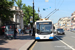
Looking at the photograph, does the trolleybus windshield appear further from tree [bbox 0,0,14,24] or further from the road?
tree [bbox 0,0,14,24]

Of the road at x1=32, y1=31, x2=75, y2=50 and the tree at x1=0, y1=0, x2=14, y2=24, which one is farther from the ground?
the tree at x1=0, y1=0, x2=14, y2=24

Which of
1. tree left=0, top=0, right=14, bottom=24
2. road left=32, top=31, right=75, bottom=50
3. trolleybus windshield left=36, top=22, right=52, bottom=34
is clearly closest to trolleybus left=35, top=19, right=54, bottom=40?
trolleybus windshield left=36, top=22, right=52, bottom=34

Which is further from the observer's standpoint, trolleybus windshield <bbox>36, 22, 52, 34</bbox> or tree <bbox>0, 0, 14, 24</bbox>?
tree <bbox>0, 0, 14, 24</bbox>

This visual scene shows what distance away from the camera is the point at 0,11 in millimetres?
20625

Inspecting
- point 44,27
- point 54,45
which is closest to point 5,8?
point 44,27

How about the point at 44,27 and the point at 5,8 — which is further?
the point at 5,8

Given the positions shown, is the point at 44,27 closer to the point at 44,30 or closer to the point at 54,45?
the point at 44,30

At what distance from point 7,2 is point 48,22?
240 inches

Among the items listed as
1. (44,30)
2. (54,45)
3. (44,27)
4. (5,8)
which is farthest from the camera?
(5,8)

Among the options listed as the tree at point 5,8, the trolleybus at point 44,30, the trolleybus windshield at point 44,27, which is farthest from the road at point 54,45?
the tree at point 5,8

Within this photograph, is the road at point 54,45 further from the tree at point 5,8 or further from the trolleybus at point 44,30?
the tree at point 5,8

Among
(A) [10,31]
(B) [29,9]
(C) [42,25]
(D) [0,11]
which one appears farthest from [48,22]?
(B) [29,9]

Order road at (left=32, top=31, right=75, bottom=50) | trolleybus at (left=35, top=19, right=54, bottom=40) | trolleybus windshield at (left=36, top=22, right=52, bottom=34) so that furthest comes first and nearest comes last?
1. trolleybus windshield at (left=36, top=22, right=52, bottom=34)
2. trolleybus at (left=35, top=19, right=54, bottom=40)
3. road at (left=32, top=31, right=75, bottom=50)

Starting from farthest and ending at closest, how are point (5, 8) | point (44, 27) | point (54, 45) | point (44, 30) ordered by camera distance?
point (5, 8)
point (44, 27)
point (44, 30)
point (54, 45)
